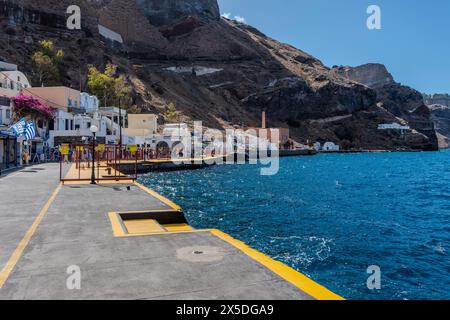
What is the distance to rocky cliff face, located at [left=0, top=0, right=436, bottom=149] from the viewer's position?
415 ft

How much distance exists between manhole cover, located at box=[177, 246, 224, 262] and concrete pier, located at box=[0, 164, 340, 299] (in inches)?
0.9

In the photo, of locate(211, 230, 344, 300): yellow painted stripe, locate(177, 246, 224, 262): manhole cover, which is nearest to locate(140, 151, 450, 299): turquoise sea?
locate(211, 230, 344, 300): yellow painted stripe

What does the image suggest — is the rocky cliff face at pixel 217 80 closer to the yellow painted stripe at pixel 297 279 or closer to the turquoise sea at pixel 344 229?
the turquoise sea at pixel 344 229

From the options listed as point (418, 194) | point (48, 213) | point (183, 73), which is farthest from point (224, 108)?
point (48, 213)

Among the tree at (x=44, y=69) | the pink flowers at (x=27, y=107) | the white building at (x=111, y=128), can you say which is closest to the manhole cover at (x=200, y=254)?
the pink flowers at (x=27, y=107)

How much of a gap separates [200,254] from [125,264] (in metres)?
1.79

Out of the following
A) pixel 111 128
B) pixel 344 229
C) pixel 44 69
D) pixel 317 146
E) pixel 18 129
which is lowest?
pixel 344 229

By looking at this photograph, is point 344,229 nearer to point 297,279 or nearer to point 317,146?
point 297,279

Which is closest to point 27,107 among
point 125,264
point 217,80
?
point 125,264

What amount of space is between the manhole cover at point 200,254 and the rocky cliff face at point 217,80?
11303cm

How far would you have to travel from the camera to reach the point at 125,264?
8.36 meters

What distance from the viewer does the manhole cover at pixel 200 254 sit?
345 inches

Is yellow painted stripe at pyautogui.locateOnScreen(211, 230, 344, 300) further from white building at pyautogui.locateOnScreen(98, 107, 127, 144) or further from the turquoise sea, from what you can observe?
white building at pyautogui.locateOnScreen(98, 107, 127, 144)
